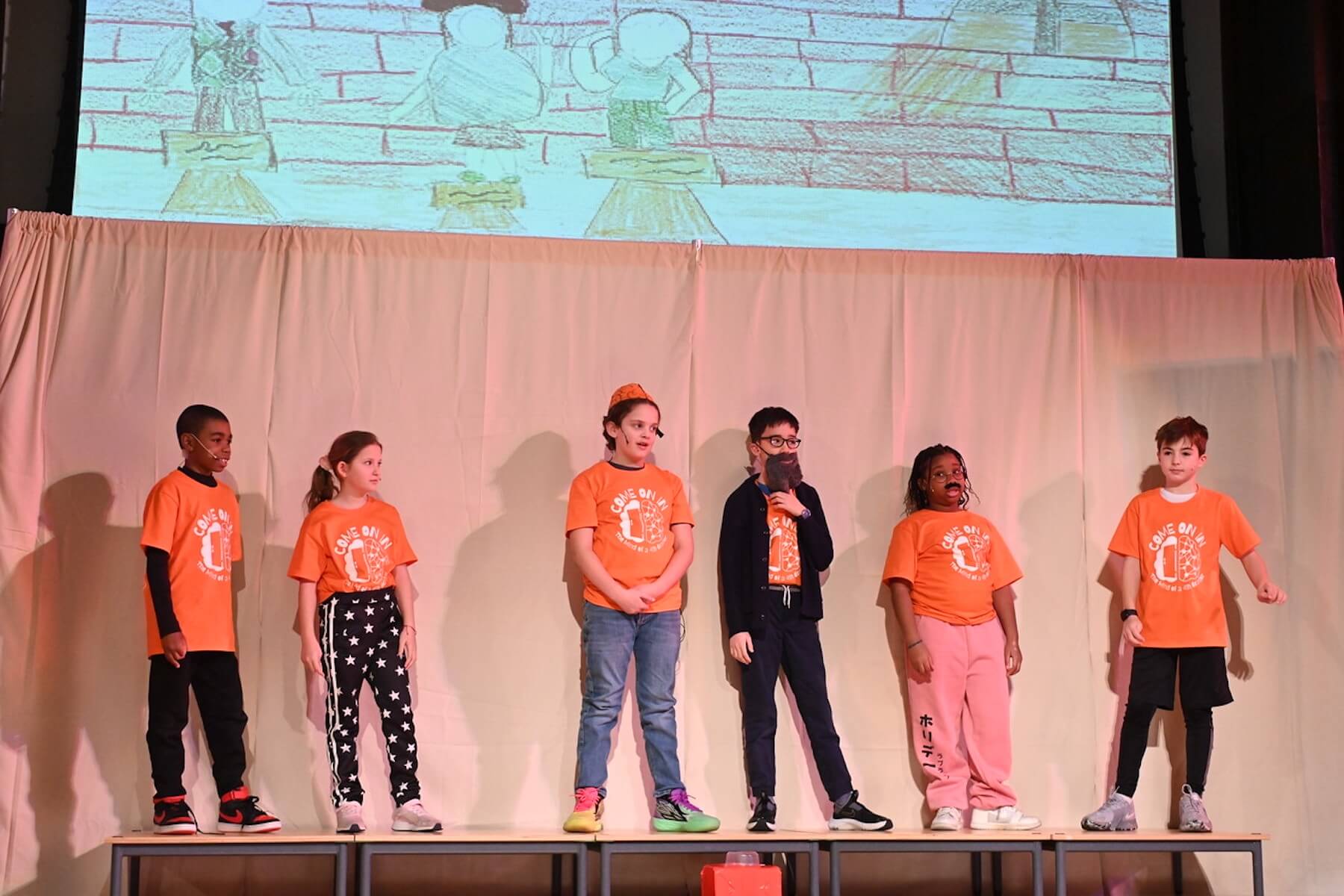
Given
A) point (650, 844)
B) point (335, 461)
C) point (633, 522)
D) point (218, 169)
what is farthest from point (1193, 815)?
point (218, 169)

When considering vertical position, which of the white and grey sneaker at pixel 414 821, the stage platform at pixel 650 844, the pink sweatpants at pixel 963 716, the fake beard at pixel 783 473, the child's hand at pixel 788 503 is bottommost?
the stage platform at pixel 650 844

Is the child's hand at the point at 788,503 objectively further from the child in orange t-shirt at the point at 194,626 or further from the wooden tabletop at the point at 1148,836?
the child in orange t-shirt at the point at 194,626

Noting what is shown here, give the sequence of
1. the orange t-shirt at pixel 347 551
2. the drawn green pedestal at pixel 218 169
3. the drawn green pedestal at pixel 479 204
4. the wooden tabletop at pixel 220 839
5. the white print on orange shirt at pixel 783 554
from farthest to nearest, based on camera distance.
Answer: the drawn green pedestal at pixel 479 204
the drawn green pedestal at pixel 218 169
the white print on orange shirt at pixel 783 554
the orange t-shirt at pixel 347 551
the wooden tabletop at pixel 220 839

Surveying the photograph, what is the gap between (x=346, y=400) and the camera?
15.8ft

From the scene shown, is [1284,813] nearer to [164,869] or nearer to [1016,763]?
[1016,763]

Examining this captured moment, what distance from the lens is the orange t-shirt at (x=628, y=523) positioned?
4.52m

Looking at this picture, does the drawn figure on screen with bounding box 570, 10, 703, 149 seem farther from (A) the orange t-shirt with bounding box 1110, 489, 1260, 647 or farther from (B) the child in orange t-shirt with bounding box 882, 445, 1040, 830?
(A) the orange t-shirt with bounding box 1110, 489, 1260, 647

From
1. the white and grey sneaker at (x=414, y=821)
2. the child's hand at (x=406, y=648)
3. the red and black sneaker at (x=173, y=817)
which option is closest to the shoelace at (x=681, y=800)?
the white and grey sneaker at (x=414, y=821)

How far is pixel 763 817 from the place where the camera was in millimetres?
4414

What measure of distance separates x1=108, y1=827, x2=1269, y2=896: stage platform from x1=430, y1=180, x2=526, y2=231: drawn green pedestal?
2.16 metres

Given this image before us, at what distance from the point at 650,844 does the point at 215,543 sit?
5.60ft

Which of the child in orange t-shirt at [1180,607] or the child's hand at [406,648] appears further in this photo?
the child in orange t-shirt at [1180,607]

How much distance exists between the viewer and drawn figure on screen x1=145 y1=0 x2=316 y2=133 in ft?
16.1

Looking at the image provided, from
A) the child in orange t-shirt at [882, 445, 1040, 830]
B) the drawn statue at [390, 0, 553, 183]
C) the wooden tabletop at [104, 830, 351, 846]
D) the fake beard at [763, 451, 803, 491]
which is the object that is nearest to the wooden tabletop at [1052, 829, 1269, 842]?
the child in orange t-shirt at [882, 445, 1040, 830]
